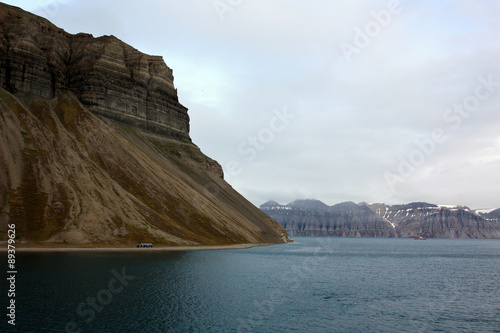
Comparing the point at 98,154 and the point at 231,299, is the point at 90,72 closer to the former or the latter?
the point at 98,154

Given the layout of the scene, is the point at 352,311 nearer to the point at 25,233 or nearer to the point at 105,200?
the point at 25,233

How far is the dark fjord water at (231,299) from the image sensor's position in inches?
1451

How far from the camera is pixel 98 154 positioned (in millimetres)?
132250

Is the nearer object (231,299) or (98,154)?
(231,299)

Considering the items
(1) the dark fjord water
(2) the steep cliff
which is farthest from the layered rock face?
(1) the dark fjord water

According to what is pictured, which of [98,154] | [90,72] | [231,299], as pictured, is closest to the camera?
[231,299]

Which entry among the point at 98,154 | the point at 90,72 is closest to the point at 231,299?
the point at 98,154

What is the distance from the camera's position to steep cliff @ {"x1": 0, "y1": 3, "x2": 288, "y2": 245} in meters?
103

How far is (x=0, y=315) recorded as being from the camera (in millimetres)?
34469

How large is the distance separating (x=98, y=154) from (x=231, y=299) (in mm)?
99922

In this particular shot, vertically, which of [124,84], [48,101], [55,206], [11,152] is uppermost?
[124,84]

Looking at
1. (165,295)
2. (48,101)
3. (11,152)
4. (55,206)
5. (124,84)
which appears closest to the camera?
(165,295)

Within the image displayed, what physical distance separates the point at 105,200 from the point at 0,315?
80.0m

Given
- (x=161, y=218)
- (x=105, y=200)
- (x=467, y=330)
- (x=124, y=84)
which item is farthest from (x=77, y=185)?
(x=467, y=330)
